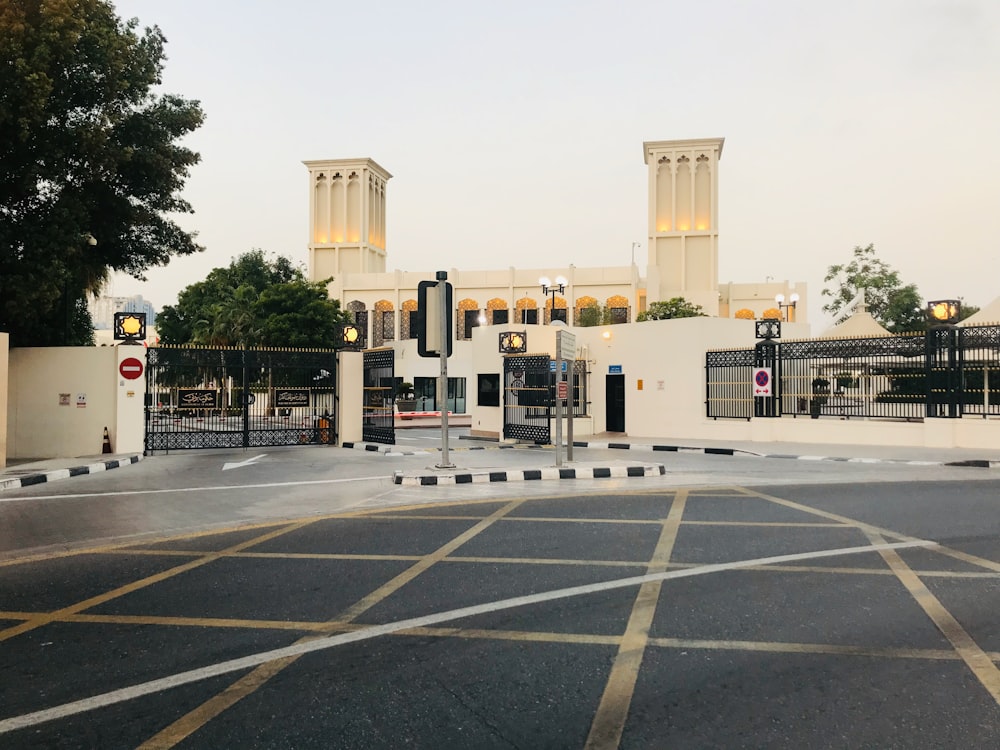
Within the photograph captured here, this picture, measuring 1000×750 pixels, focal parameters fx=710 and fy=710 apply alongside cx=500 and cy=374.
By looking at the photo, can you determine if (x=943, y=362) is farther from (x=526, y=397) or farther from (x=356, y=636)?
(x=356, y=636)

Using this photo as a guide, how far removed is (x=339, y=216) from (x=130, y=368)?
203 feet

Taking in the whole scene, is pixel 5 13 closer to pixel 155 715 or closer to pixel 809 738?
pixel 155 715

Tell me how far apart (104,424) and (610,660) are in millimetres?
16693

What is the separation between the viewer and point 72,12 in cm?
1499

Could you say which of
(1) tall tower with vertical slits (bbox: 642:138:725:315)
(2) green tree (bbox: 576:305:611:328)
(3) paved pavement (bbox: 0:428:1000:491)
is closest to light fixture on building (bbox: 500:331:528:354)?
(3) paved pavement (bbox: 0:428:1000:491)

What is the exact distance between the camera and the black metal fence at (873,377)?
17984mm

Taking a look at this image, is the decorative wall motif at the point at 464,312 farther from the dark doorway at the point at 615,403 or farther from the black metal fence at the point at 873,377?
the black metal fence at the point at 873,377

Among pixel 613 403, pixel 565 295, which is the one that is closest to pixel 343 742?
pixel 613 403

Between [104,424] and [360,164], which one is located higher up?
[360,164]

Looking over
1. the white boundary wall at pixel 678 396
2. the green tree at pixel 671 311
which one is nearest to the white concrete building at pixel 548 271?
the green tree at pixel 671 311

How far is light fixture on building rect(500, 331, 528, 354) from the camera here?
864 inches

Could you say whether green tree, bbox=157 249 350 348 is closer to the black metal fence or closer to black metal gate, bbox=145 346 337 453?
black metal gate, bbox=145 346 337 453

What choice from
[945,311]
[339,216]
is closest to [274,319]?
[945,311]

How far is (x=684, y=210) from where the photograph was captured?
70250 mm
